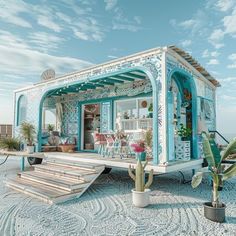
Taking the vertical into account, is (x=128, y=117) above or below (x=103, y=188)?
above

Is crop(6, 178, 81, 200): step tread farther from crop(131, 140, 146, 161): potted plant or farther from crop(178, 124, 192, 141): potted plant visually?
crop(178, 124, 192, 141): potted plant

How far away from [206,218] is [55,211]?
283 centimetres

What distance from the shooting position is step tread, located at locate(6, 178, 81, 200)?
5.19 m

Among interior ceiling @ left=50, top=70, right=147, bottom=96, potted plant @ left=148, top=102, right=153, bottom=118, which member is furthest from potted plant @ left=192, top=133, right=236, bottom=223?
potted plant @ left=148, top=102, right=153, bottom=118

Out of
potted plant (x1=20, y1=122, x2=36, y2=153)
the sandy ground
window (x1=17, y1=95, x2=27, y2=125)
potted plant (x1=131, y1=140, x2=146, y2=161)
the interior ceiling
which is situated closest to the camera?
the sandy ground

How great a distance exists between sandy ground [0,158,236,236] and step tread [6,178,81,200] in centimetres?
18

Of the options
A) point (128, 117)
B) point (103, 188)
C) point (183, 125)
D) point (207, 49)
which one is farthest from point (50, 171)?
point (207, 49)

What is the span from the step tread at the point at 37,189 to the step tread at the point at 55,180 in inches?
4.6

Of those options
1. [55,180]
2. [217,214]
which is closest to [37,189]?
[55,180]

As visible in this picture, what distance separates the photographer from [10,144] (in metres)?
10.5

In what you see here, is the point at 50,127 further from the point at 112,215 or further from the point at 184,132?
the point at 112,215

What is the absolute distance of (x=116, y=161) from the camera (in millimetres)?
6570

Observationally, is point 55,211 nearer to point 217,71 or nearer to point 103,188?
point 103,188

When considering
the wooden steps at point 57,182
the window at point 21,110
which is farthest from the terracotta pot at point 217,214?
the window at point 21,110
